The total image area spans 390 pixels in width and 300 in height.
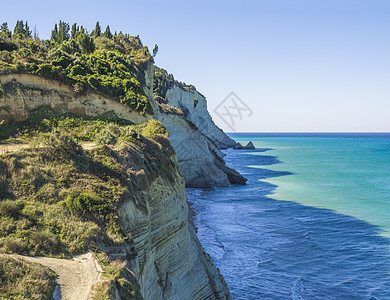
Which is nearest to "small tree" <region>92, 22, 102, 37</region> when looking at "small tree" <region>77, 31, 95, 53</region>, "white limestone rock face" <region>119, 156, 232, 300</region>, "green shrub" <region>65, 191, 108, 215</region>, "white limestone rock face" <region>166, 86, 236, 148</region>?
"small tree" <region>77, 31, 95, 53</region>

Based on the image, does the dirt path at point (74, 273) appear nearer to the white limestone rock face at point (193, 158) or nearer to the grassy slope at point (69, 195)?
the grassy slope at point (69, 195)

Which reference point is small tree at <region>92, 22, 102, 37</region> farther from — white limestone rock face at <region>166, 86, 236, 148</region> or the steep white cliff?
white limestone rock face at <region>166, 86, 236, 148</region>

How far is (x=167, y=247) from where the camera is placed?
14859 millimetres

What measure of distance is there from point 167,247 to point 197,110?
92197 millimetres

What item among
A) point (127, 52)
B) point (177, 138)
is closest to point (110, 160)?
point (127, 52)

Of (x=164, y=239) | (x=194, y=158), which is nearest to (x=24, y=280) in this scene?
(x=164, y=239)

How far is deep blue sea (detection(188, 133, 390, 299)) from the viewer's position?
67.7 ft

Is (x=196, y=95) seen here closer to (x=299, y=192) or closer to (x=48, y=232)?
(x=299, y=192)

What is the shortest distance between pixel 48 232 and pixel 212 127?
11504 centimetres

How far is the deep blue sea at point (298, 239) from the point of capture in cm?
2062

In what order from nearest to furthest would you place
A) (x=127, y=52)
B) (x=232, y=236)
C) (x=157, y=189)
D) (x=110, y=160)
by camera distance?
1. (x=110, y=160)
2. (x=157, y=189)
3. (x=232, y=236)
4. (x=127, y=52)

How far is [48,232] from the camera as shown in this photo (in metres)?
9.37

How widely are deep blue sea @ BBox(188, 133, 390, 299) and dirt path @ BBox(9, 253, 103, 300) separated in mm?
13126

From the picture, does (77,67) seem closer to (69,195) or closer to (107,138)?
(107,138)
